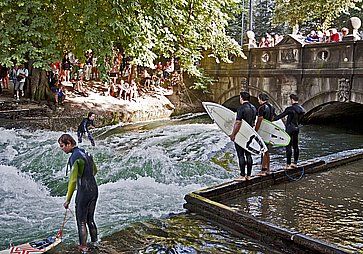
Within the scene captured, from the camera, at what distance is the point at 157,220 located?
24.6 feet

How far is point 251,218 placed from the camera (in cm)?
678

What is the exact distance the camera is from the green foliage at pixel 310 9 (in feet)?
83.2

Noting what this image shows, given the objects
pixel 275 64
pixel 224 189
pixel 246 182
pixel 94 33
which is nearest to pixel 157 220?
pixel 224 189

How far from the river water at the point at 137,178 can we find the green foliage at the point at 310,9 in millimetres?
8832

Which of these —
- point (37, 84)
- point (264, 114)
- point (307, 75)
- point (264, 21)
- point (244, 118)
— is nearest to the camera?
point (244, 118)

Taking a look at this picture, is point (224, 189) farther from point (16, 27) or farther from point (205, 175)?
point (16, 27)

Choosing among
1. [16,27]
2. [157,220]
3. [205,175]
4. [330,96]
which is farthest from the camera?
[330,96]

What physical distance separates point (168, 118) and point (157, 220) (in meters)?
16.9

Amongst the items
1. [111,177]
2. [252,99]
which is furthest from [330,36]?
[111,177]

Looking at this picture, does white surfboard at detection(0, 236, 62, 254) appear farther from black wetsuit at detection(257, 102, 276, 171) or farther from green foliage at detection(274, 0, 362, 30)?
green foliage at detection(274, 0, 362, 30)

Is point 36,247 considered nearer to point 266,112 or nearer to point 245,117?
point 245,117

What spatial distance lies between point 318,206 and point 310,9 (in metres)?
20.7

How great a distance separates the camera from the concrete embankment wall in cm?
599

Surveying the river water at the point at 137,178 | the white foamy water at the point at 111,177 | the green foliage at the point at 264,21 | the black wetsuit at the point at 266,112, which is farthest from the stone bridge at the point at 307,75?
the green foliage at the point at 264,21
